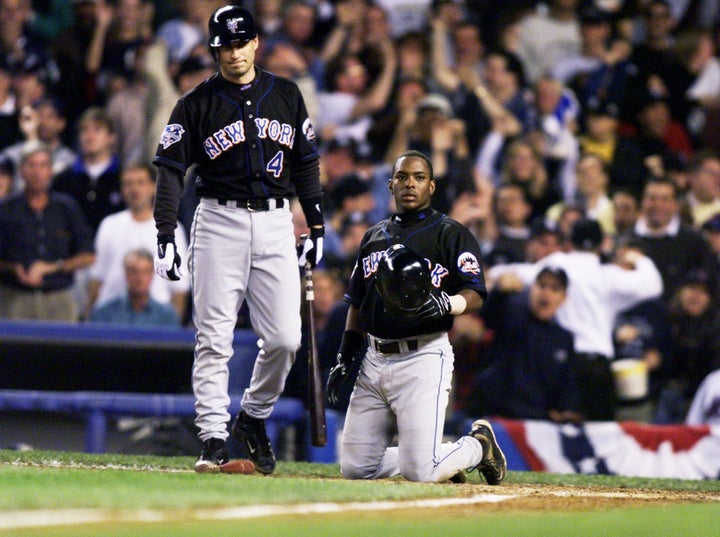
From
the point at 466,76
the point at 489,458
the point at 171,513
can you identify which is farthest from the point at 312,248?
the point at 466,76

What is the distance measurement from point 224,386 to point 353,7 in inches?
271

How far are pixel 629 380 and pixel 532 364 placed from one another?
0.81 metres

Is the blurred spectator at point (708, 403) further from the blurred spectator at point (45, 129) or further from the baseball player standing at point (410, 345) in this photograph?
the blurred spectator at point (45, 129)

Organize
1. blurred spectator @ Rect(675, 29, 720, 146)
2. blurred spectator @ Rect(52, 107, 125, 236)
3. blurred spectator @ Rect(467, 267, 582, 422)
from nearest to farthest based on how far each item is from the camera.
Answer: blurred spectator @ Rect(467, 267, 582, 422), blurred spectator @ Rect(52, 107, 125, 236), blurred spectator @ Rect(675, 29, 720, 146)

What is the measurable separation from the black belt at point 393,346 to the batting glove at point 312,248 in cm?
50

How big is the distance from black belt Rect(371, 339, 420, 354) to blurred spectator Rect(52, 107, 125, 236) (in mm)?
4810

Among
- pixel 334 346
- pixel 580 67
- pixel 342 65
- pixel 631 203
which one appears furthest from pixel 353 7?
pixel 334 346

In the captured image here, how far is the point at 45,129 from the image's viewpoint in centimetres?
1094

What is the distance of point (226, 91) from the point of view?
20.2ft

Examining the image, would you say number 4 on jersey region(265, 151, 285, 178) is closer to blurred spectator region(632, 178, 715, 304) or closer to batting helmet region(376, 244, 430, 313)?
batting helmet region(376, 244, 430, 313)

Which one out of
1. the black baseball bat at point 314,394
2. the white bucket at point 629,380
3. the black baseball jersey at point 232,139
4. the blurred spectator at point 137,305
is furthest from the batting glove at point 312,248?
the white bucket at point 629,380

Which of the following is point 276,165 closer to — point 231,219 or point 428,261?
point 231,219

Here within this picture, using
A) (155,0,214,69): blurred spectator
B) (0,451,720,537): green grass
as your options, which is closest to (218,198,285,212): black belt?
(0,451,720,537): green grass

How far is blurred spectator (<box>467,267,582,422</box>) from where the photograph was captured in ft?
30.9
